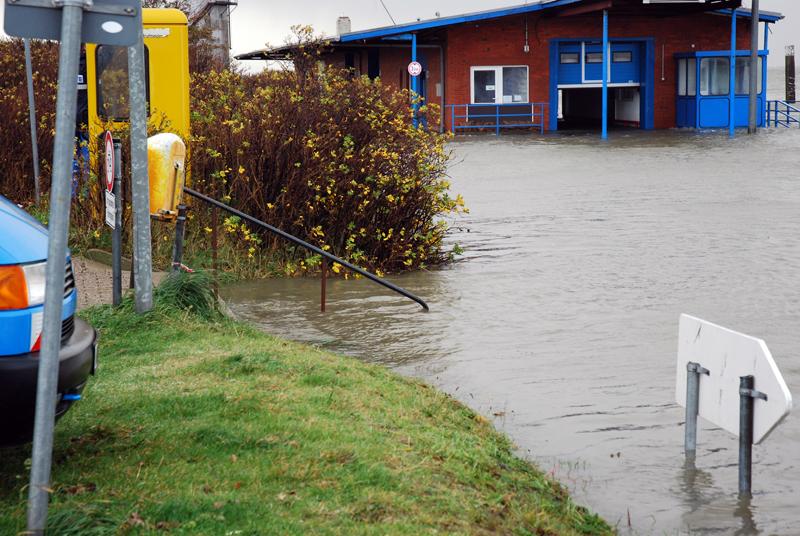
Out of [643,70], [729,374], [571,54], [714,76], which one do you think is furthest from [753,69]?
[729,374]

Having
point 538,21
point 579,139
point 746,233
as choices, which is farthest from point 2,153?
point 538,21

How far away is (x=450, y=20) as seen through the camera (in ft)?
140

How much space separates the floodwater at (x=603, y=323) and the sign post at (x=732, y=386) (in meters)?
0.44

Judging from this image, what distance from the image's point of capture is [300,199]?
13.1 m

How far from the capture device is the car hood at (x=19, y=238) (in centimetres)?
444

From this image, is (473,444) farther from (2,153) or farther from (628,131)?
(628,131)

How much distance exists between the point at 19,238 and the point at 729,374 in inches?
142

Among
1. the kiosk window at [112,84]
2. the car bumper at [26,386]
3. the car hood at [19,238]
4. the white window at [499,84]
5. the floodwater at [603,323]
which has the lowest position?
the floodwater at [603,323]

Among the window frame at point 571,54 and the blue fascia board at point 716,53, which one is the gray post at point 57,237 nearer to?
the blue fascia board at point 716,53

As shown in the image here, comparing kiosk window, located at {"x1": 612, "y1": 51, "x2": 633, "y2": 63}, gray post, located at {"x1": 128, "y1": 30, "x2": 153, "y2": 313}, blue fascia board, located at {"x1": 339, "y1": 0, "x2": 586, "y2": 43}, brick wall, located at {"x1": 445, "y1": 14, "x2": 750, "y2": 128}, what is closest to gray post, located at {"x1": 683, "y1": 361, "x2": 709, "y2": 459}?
gray post, located at {"x1": 128, "y1": 30, "x2": 153, "y2": 313}

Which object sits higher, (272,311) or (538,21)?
(538,21)

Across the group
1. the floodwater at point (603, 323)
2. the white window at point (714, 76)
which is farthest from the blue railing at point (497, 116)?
the floodwater at point (603, 323)

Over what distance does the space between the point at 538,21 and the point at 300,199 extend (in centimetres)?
3350

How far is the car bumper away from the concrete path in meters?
4.62
